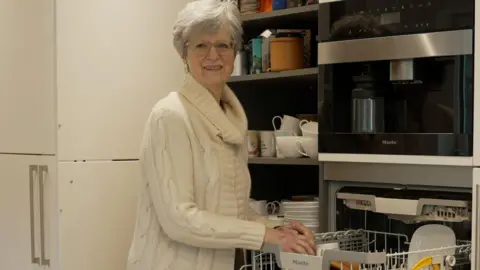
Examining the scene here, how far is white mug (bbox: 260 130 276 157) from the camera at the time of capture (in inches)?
85.2

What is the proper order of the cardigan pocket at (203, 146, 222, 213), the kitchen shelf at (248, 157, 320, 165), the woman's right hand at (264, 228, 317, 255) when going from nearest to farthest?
the woman's right hand at (264, 228, 317, 255), the cardigan pocket at (203, 146, 222, 213), the kitchen shelf at (248, 157, 320, 165)

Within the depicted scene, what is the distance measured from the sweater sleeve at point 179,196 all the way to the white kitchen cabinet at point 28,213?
494 mm

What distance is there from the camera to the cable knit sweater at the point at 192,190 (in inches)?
62.2

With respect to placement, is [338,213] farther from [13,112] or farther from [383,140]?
[13,112]

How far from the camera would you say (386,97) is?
5.94 feet

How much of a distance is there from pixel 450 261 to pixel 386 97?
54cm

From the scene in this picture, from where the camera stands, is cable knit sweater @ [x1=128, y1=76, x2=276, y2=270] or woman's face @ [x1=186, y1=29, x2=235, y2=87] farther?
woman's face @ [x1=186, y1=29, x2=235, y2=87]

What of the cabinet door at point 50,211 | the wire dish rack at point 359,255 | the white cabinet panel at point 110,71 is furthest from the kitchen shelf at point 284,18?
the cabinet door at point 50,211

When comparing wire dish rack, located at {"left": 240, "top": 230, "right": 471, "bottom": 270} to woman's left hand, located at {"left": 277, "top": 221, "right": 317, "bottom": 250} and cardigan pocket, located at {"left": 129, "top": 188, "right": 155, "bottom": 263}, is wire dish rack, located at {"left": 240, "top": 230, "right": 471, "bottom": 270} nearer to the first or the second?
woman's left hand, located at {"left": 277, "top": 221, "right": 317, "bottom": 250}

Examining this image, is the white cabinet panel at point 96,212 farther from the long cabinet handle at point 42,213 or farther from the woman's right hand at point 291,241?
the woman's right hand at point 291,241

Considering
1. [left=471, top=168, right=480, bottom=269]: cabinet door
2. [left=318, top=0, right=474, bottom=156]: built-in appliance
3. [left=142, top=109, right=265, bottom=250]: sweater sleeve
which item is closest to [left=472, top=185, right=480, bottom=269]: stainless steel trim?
[left=471, top=168, right=480, bottom=269]: cabinet door

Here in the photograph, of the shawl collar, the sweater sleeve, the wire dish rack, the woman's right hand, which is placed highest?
the shawl collar

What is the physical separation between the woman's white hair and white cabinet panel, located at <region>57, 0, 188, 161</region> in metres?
0.41

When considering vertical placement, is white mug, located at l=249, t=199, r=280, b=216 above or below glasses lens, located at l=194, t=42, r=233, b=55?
below
